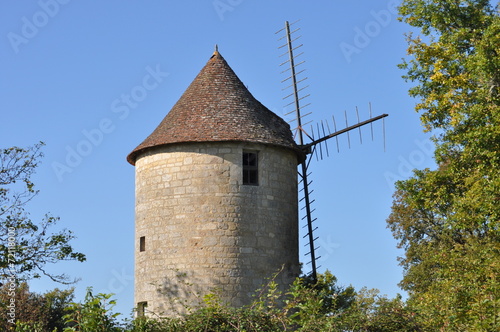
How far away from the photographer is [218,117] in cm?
2008

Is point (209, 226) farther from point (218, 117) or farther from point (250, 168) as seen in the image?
point (218, 117)

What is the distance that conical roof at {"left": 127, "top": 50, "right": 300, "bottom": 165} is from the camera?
19.6 metres

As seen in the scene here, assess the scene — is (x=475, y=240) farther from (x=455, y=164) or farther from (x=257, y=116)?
(x=257, y=116)

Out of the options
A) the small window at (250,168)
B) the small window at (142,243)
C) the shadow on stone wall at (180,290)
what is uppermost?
the small window at (250,168)

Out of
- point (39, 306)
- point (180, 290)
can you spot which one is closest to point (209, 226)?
point (180, 290)

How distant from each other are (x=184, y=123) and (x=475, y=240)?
12.9 m

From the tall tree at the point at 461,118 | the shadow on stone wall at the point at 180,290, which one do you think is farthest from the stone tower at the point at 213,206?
the tall tree at the point at 461,118

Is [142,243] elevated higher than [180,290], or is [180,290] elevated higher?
[142,243]

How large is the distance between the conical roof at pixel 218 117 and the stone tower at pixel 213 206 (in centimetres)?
4

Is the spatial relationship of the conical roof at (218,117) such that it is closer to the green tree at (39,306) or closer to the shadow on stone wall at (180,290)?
the shadow on stone wall at (180,290)

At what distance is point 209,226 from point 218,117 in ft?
9.72

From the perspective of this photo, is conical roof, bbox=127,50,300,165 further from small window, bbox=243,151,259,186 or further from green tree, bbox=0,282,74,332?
green tree, bbox=0,282,74,332

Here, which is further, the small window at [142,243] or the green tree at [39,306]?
the green tree at [39,306]

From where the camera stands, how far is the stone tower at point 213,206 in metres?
18.8
